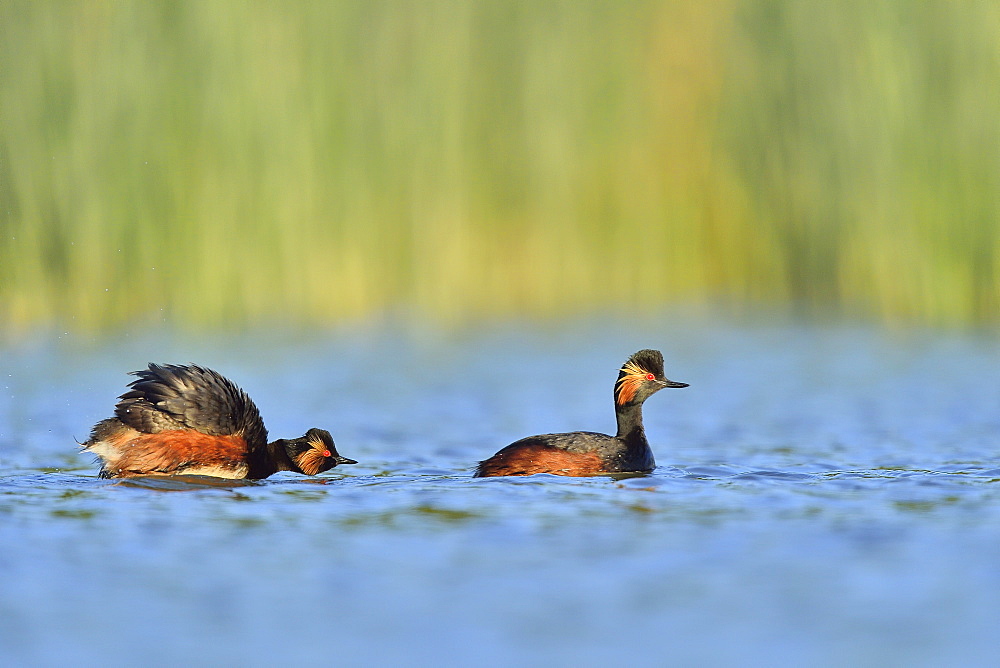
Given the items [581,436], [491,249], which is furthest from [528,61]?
[581,436]

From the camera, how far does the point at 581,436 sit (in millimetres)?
9547

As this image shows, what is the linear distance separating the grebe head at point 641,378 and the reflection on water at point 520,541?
0.56 m

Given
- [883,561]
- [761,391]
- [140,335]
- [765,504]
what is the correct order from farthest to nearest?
[140,335] < [761,391] < [765,504] < [883,561]

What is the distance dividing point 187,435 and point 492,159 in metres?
7.61

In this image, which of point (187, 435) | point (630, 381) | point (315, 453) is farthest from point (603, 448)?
point (187, 435)

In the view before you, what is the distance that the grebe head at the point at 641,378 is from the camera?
10.0 m

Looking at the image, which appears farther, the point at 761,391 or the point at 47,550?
the point at 761,391

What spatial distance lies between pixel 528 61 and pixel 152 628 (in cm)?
1182

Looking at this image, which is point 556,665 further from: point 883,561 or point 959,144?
point 959,144

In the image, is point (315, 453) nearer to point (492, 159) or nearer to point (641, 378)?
point (641, 378)

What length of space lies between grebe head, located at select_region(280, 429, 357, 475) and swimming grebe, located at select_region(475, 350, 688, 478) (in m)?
1.03

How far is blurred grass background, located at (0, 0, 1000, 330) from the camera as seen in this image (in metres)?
13.9

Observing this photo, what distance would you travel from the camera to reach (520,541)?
6719 millimetres

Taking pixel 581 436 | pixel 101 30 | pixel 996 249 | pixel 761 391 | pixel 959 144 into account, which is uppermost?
pixel 101 30
